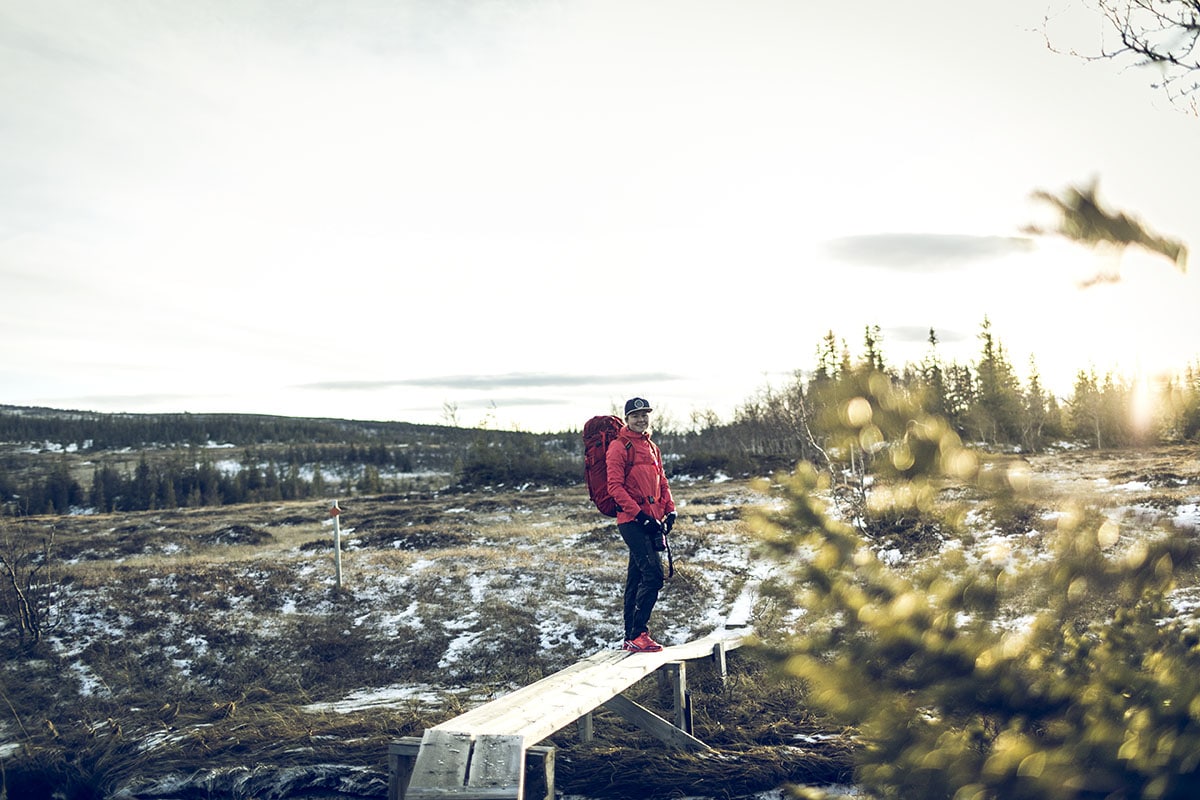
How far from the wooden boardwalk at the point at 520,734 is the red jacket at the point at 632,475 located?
1.15 m

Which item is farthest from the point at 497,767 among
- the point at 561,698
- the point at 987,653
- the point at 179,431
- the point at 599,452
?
the point at 179,431

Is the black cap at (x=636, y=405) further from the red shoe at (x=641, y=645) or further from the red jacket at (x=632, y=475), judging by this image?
the red shoe at (x=641, y=645)

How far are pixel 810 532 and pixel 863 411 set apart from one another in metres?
0.44

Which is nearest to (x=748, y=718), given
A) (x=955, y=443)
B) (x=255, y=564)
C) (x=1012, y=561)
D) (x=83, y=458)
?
(x=1012, y=561)

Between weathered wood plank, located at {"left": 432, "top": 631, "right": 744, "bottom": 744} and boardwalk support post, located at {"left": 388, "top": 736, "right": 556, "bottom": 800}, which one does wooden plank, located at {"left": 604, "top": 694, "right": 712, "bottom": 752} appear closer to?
weathered wood plank, located at {"left": 432, "top": 631, "right": 744, "bottom": 744}

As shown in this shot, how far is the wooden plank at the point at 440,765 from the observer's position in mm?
3225

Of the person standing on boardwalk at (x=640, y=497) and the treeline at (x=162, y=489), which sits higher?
the person standing on boardwalk at (x=640, y=497)

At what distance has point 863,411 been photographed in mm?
1791

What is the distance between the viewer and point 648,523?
6.00 m

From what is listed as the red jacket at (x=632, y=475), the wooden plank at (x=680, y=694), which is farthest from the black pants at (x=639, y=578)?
the wooden plank at (x=680, y=694)

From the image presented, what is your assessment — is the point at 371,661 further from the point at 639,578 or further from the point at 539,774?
the point at 539,774

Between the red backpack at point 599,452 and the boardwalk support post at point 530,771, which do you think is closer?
the boardwalk support post at point 530,771

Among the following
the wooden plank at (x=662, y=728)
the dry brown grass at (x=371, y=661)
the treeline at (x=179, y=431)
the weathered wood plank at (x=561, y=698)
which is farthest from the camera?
the treeline at (x=179, y=431)

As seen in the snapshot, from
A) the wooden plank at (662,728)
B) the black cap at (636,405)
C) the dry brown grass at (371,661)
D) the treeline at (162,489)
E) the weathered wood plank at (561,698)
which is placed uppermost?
the black cap at (636,405)
